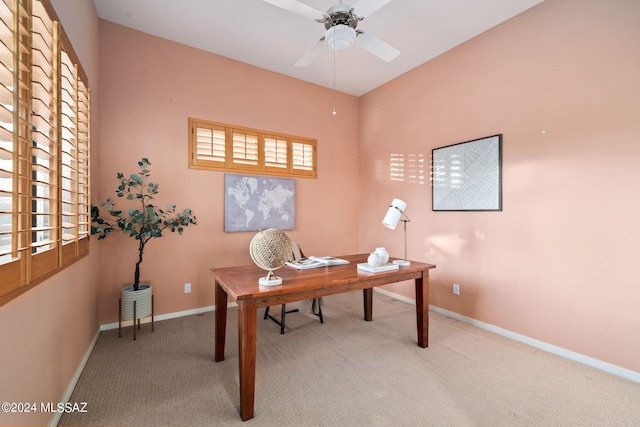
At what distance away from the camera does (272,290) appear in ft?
5.46

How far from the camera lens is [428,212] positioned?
11.5ft

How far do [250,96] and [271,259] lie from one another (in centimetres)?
266

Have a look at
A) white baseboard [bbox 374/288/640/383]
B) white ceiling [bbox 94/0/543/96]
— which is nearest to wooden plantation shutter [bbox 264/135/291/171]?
white ceiling [bbox 94/0/543/96]

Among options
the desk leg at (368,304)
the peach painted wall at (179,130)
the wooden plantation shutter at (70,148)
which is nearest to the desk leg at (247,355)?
the wooden plantation shutter at (70,148)

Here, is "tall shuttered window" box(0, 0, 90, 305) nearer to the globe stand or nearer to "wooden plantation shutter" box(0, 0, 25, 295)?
"wooden plantation shutter" box(0, 0, 25, 295)

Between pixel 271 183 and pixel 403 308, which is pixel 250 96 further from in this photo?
pixel 403 308

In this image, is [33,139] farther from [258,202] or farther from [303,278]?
[258,202]

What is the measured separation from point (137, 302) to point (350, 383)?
6.74 ft

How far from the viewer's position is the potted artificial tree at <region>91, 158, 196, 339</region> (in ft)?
8.53

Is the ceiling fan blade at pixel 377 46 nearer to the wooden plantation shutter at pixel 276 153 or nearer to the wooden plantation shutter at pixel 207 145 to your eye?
the wooden plantation shutter at pixel 276 153

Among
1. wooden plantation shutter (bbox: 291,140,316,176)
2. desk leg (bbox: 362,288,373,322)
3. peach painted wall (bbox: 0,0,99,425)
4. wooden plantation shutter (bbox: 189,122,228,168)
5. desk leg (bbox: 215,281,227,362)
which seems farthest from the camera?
wooden plantation shutter (bbox: 291,140,316,176)

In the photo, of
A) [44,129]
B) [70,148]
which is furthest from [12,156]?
[70,148]

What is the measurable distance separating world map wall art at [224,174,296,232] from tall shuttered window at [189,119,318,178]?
14 centimetres

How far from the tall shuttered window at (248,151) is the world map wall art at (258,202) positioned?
137 mm
